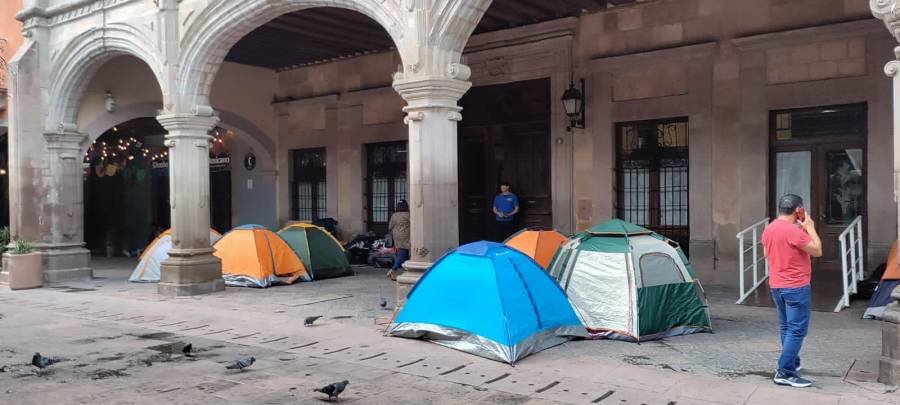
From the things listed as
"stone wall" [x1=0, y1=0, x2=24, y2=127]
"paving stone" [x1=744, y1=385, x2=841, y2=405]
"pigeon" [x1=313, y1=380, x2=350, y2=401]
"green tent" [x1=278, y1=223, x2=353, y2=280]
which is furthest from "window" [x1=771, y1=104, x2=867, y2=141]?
"stone wall" [x1=0, y1=0, x2=24, y2=127]

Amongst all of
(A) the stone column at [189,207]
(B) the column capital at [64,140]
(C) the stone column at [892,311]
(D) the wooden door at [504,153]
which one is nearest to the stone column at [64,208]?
(B) the column capital at [64,140]

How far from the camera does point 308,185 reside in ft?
60.3

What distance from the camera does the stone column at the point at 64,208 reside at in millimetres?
14273

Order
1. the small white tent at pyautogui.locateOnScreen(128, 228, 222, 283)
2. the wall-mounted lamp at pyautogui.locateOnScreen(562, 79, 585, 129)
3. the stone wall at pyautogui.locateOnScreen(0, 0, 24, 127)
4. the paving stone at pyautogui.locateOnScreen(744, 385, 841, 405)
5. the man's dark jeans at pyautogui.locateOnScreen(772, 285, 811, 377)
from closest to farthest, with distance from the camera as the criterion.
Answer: the paving stone at pyautogui.locateOnScreen(744, 385, 841, 405), the man's dark jeans at pyautogui.locateOnScreen(772, 285, 811, 377), the wall-mounted lamp at pyautogui.locateOnScreen(562, 79, 585, 129), the small white tent at pyautogui.locateOnScreen(128, 228, 222, 283), the stone wall at pyautogui.locateOnScreen(0, 0, 24, 127)

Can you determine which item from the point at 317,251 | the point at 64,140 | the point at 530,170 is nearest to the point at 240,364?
the point at 317,251

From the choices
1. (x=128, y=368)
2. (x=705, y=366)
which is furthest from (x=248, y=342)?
(x=705, y=366)

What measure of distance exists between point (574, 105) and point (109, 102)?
382 inches

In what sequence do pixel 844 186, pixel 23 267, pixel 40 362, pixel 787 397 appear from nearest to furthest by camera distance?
pixel 787 397 < pixel 40 362 < pixel 844 186 < pixel 23 267

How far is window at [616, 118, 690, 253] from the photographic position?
1262 centimetres

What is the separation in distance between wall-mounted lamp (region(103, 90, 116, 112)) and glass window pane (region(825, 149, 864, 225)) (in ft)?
45.0

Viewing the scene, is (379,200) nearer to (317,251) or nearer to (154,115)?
(317,251)

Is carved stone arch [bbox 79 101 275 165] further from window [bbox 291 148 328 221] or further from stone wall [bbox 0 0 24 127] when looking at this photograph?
stone wall [bbox 0 0 24 127]

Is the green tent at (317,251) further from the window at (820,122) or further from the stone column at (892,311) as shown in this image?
the stone column at (892,311)

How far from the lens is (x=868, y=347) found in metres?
7.02
